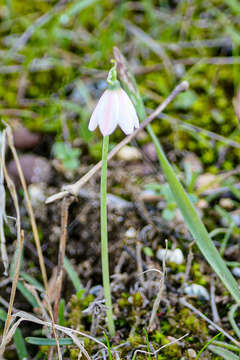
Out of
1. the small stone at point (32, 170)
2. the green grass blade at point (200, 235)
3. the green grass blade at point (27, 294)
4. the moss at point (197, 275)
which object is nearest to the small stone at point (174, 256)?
the moss at point (197, 275)

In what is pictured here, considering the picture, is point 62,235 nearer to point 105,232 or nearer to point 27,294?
point 105,232

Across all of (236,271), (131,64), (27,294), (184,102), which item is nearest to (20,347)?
(27,294)

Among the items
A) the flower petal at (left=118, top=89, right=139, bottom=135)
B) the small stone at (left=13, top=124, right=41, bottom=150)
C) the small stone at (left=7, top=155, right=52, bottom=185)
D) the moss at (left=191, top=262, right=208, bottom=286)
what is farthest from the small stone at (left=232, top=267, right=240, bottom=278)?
the small stone at (left=13, top=124, right=41, bottom=150)

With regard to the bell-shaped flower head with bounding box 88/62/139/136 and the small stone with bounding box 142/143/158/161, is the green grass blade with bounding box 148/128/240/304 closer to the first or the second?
the bell-shaped flower head with bounding box 88/62/139/136

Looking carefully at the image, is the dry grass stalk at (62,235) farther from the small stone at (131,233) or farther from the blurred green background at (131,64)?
the blurred green background at (131,64)

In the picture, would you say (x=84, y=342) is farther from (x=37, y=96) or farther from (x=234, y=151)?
Result: (x=37, y=96)

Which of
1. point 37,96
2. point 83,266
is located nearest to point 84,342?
point 83,266
